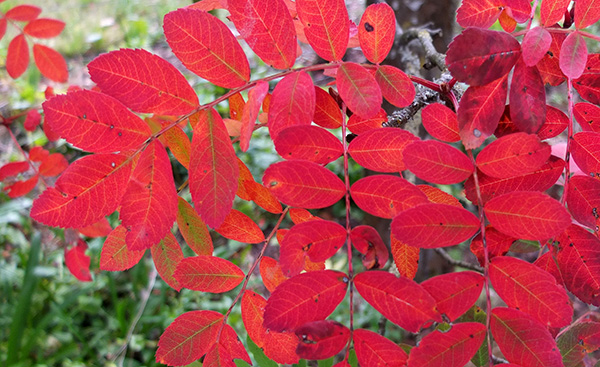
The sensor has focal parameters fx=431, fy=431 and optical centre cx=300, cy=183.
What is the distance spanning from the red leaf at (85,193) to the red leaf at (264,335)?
190mm

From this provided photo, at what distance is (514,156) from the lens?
16.0 inches

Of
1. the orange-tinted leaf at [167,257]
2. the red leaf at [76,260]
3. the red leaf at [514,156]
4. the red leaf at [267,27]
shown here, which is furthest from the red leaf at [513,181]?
the red leaf at [76,260]

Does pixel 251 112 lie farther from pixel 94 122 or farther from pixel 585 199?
pixel 585 199

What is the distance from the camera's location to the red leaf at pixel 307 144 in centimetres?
41

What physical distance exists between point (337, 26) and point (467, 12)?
153 mm

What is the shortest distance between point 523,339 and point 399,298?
0.38 ft

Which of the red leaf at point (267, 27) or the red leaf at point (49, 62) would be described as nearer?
the red leaf at point (267, 27)

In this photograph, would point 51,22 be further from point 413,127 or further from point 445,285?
point 445,285

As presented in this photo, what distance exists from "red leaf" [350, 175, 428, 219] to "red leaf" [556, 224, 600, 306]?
0.16m

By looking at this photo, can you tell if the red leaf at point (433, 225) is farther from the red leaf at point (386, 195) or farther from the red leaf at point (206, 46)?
the red leaf at point (206, 46)

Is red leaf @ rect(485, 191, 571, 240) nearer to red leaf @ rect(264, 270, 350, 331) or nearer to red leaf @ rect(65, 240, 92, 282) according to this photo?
red leaf @ rect(264, 270, 350, 331)

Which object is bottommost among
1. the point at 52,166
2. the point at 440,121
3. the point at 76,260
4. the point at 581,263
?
the point at 76,260

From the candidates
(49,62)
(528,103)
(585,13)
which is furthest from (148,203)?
(49,62)

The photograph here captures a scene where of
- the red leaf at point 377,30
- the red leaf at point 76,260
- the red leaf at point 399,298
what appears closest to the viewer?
the red leaf at point 399,298
